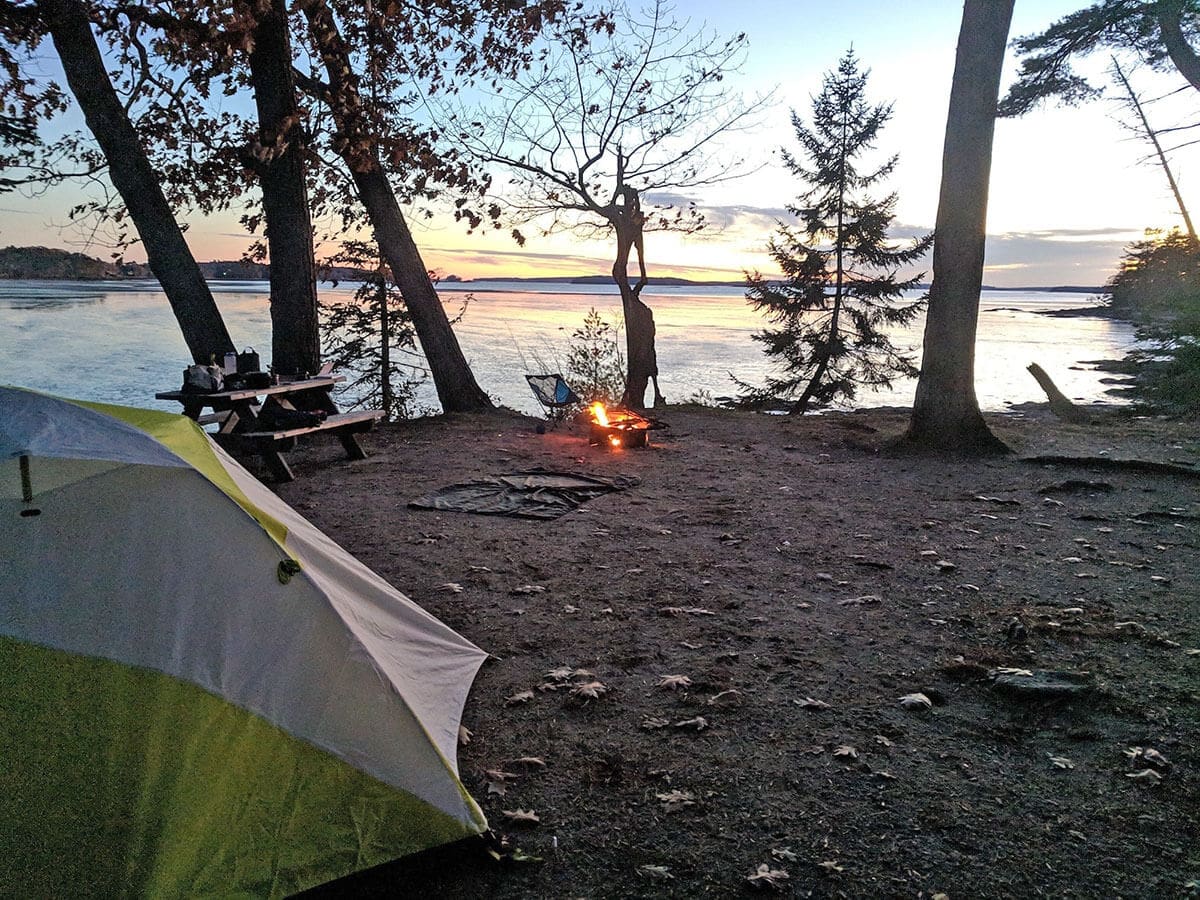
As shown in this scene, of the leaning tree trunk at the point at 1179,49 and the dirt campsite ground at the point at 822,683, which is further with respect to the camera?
the leaning tree trunk at the point at 1179,49

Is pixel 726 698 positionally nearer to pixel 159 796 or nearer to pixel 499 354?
pixel 159 796

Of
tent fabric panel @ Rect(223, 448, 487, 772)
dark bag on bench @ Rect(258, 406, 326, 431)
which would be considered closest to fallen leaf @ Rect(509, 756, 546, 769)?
tent fabric panel @ Rect(223, 448, 487, 772)

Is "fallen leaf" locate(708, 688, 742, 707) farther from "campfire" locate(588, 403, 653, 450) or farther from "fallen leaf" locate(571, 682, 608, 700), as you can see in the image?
"campfire" locate(588, 403, 653, 450)

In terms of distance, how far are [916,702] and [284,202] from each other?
9.37 metres

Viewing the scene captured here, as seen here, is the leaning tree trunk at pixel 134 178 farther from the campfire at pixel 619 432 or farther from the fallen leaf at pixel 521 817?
the fallen leaf at pixel 521 817

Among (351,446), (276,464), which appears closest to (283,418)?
(276,464)

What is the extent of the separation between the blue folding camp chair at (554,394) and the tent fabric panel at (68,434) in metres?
9.16

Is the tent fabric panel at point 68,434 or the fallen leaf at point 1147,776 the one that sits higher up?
the tent fabric panel at point 68,434

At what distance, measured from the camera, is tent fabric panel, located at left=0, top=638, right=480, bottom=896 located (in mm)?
2246

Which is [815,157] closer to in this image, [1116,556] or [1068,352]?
[1116,556]

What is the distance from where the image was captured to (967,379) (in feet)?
30.8

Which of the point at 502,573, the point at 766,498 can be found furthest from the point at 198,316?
the point at 766,498

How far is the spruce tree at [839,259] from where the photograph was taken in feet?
65.4

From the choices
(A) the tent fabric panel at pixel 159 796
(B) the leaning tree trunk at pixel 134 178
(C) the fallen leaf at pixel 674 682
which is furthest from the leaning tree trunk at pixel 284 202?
(A) the tent fabric panel at pixel 159 796
